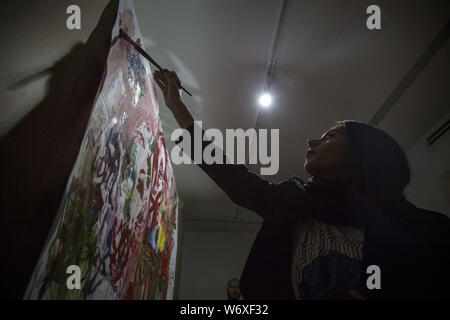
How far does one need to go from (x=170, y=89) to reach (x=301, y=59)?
1104 millimetres

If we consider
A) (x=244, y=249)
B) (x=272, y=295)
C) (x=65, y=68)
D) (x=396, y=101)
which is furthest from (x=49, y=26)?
(x=244, y=249)

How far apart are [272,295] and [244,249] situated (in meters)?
4.04

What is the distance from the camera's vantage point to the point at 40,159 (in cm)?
64

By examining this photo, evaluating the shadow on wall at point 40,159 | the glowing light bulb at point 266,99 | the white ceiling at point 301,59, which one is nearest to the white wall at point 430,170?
the white ceiling at point 301,59

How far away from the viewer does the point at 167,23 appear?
1.56 m

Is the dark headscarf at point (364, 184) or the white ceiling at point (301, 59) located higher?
the white ceiling at point (301, 59)

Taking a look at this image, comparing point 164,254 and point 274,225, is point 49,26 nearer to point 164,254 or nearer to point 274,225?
point 274,225

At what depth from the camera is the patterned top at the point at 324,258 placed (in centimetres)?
64

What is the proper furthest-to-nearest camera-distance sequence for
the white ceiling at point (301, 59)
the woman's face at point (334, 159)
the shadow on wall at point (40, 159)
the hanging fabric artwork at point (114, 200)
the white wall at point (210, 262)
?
the white wall at point (210, 262) < the white ceiling at point (301, 59) < the woman's face at point (334, 159) < the hanging fabric artwork at point (114, 200) < the shadow on wall at point (40, 159)

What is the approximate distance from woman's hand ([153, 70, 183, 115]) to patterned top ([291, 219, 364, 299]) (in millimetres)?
623

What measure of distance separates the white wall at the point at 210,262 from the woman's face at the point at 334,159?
147 inches

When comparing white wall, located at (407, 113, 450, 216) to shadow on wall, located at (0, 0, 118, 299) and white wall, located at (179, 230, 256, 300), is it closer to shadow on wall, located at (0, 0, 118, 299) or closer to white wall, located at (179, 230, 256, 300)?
shadow on wall, located at (0, 0, 118, 299)

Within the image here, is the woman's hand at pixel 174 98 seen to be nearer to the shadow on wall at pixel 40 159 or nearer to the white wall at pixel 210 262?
the shadow on wall at pixel 40 159

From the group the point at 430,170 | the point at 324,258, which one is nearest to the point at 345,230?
the point at 324,258
